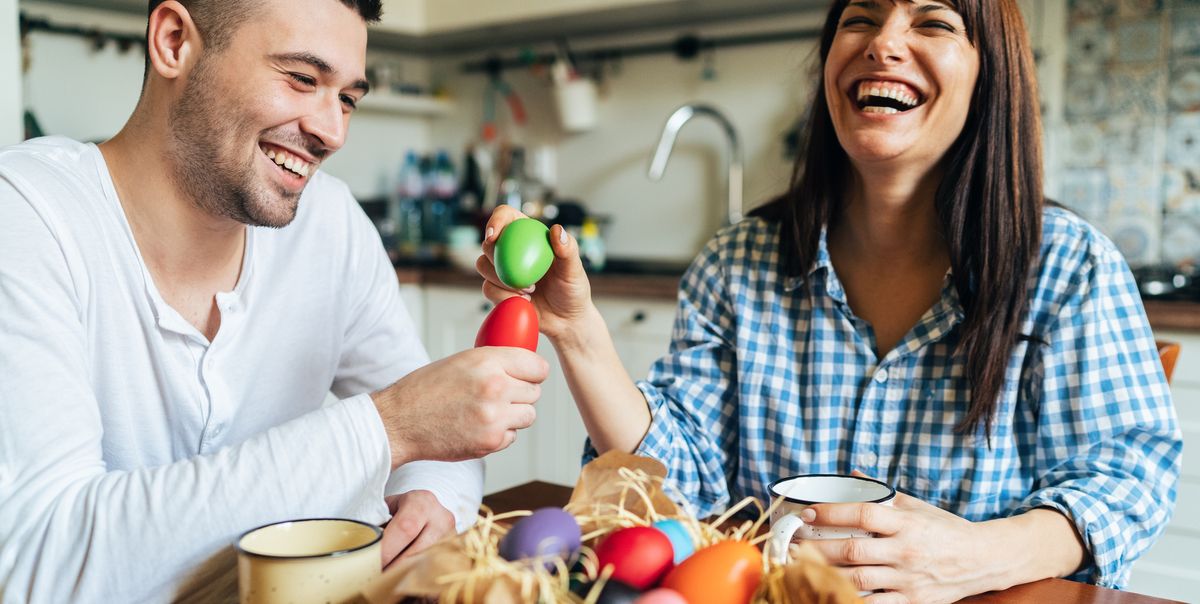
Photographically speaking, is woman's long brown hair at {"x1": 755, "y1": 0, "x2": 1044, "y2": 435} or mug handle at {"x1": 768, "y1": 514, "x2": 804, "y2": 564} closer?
mug handle at {"x1": 768, "y1": 514, "x2": 804, "y2": 564}

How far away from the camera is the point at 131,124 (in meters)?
1.14

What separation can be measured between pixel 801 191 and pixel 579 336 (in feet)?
1.39

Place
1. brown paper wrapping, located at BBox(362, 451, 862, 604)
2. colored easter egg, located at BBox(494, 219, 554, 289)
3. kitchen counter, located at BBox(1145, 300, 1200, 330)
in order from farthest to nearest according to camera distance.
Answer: kitchen counter, located at BBox(1145, 300, 1200, 330)
colored easter egg, located at BBox(494, 219, 554, 289)
brown paper wrapping, located at BBox(362, 451, 862, 604)

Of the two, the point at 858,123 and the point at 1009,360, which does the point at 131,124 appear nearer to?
the point at 858,123

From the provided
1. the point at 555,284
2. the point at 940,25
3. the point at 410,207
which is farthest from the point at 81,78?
the point at 940,25

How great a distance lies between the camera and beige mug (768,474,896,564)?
77 centimetres

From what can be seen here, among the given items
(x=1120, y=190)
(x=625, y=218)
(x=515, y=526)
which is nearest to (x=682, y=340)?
(x=515, y=526)

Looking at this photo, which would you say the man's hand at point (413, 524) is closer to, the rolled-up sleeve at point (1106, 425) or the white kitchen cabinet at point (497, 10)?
the rolled-up sleeve at point (1106, 425)

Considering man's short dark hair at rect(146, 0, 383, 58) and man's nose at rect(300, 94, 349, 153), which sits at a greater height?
man's short dark hair at rect(146, 0, 383, 58)

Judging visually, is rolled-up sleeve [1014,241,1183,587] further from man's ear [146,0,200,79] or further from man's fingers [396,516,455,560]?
man's ear [146,0,200,79]

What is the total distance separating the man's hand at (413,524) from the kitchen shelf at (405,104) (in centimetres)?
265

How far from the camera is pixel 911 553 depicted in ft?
2.75

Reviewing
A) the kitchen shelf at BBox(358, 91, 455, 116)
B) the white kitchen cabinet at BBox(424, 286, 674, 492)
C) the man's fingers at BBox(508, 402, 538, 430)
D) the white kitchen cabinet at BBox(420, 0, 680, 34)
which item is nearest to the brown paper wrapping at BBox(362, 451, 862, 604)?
the man's fingers at BBox(508, 402, 538, 430)

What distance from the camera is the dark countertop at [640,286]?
197 cm
